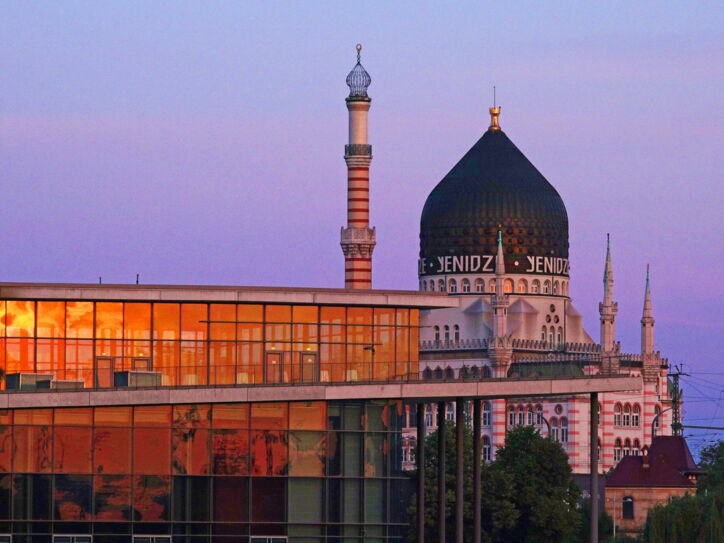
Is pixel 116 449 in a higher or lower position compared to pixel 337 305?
lower

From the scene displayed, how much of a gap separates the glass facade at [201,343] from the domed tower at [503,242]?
102m

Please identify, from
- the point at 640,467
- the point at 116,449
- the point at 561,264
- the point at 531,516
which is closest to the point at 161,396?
the point at 116,449

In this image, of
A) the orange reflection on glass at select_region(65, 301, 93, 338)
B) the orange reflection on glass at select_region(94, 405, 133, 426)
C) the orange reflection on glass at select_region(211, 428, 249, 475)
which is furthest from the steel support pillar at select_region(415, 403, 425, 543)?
the orange reflection on glass at select_region(65, 301, 93, 338)

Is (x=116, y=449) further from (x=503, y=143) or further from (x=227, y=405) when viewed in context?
(x=503, y=143)

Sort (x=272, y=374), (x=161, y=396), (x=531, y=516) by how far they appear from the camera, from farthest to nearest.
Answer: (x=531, y=516), (x=272, y=374), (x=161, y=396)

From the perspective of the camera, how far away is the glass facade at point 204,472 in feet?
225

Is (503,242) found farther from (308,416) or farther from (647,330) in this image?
(308,416)

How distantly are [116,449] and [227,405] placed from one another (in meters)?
3.66

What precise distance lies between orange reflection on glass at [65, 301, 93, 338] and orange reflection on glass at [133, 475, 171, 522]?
16.7 ft

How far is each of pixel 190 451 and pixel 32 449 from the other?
478cm

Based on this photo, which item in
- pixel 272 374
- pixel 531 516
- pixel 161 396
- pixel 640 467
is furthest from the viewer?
pixel 640 467

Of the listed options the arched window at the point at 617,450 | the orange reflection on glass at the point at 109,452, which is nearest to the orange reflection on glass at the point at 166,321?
the orange reflection on glass at the point at 109,452

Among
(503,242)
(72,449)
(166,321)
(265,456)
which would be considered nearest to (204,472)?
(265,456)

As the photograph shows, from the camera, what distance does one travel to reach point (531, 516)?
12325 centimetres
